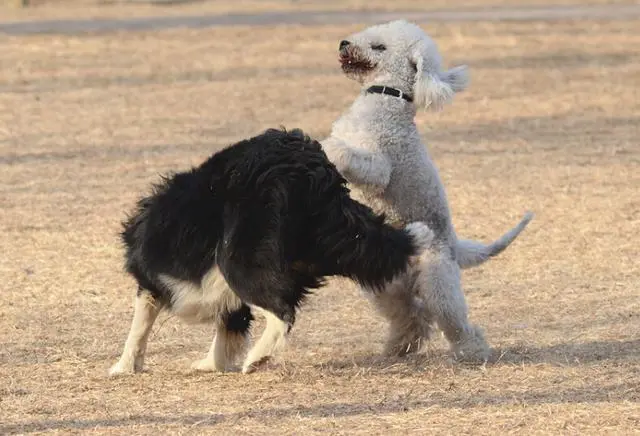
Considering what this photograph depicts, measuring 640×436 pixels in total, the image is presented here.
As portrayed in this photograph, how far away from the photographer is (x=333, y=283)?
25.7 ft

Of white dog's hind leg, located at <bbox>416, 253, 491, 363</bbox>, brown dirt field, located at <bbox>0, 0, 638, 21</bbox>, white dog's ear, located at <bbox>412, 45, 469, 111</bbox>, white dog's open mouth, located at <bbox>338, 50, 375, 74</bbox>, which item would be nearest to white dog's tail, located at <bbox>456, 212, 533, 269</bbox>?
white dog's hind leg, located at <bbox>416, 253, 491, 363</bbox>

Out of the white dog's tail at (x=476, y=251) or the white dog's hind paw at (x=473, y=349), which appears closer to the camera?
the white dog's hind paw at (x=473, y=349)

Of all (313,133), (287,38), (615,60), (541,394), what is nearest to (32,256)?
(541,394)

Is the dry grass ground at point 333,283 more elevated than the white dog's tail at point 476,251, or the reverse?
the white dog's tail at point 476,251

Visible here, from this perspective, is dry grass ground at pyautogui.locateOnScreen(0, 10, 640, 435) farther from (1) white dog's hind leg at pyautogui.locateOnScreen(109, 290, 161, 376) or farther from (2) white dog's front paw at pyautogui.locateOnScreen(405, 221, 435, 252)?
(2) white dog's front paw at pyautogui.locateOnScreen(405, 221, 435, 252)

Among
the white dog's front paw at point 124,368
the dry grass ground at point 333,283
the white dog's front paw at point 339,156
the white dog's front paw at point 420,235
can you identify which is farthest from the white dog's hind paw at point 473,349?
the white dog's front paw at point 124,368

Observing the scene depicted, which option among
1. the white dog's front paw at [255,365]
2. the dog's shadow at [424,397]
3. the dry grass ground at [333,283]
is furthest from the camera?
the white dog's front paw at [255,365]

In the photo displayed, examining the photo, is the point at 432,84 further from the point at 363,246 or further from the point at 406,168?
the point at 363,246

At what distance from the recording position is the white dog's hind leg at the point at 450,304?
604 cm

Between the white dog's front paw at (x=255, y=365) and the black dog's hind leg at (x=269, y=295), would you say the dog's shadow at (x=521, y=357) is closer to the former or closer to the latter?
the white dog's front paw at (x=255, y=365)

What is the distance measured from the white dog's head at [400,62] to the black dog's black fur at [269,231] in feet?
2.04

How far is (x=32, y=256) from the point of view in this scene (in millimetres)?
8391

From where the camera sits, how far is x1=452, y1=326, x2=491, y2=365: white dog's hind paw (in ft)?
20.2

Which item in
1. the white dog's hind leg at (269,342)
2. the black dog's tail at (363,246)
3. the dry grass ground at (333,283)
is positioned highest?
the black dog's tail at (363,246)
